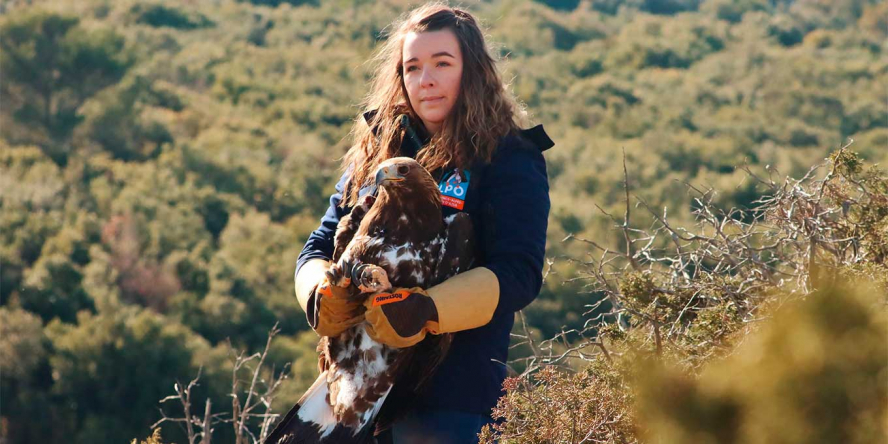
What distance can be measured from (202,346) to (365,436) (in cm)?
1919

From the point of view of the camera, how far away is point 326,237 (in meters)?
3.04

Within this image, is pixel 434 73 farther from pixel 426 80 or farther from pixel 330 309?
pixel 330 309

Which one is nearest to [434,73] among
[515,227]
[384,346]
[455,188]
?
[455,188]

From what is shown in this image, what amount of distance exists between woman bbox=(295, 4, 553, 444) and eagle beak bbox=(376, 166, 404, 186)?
0.18 m

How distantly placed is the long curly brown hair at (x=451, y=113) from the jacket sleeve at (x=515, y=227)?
3.6 inches

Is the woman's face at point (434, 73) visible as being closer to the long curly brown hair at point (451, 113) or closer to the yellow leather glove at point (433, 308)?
the long curly brown hair at point (451, 113)

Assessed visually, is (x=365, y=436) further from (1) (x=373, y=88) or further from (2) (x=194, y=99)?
(2) (x=194, y=99)

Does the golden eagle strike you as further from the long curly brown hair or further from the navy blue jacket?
the long curly brown hair

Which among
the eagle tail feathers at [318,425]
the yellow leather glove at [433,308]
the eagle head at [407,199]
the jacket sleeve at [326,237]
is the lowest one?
the eagle tail feathers at [318,425]

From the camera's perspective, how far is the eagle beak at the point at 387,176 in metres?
2.65

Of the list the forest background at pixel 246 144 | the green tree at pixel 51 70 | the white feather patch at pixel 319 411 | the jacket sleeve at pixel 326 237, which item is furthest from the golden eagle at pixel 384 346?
the green tree at pixel 51 70

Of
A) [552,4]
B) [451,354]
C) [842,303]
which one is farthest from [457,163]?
[552,4]

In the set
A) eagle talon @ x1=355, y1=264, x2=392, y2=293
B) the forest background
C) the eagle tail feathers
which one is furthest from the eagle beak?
the forest background

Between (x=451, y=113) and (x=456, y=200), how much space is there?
0.30 meters
